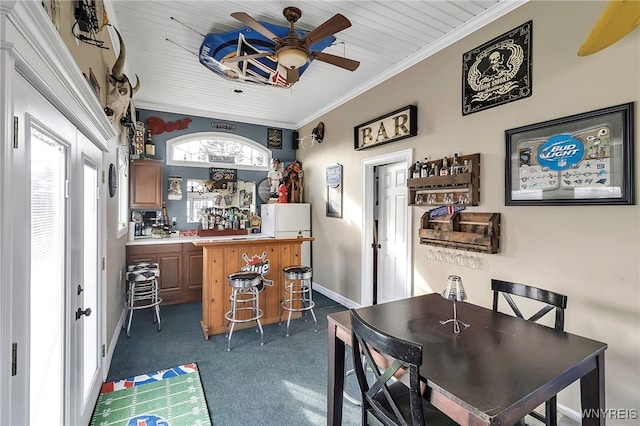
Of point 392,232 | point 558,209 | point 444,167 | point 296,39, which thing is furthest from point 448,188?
point 296,39

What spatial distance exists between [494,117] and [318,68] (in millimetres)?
2066

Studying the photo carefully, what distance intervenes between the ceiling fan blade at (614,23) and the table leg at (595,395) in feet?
5.24

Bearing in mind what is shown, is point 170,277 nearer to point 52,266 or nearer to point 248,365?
point 248,365

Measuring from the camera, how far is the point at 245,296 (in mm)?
3707

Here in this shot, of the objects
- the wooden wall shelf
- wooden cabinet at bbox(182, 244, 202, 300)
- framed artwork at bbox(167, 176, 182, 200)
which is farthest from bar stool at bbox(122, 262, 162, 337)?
the wooden wall shelf

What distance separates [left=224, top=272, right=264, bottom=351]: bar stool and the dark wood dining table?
5.14 ft

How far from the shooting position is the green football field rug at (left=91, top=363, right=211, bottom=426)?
2053 mm

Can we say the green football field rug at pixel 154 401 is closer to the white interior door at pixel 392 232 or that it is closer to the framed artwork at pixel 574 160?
the white interior door at pixel 392 232

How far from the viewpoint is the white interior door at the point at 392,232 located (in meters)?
3.70

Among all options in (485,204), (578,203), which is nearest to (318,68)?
(485,204)

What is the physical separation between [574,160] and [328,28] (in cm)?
197

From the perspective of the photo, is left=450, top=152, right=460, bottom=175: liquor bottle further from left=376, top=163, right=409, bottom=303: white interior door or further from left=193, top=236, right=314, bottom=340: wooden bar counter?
left=193, top=236, right=314, bottom=340: wooden bar counter

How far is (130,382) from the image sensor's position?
248 cm

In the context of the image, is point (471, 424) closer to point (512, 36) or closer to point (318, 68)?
point (512, 36)
